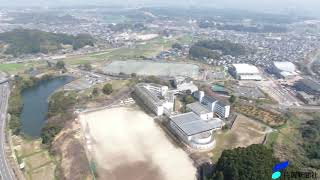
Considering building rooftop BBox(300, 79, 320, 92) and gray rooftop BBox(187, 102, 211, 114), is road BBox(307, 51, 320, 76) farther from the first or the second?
gray rooftop BBox(187, 102, 211, 114)

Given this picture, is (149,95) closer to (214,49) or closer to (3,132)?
(3,132)

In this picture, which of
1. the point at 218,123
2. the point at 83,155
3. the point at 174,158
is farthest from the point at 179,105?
the point at 83,155

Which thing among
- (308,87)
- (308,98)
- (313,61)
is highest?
(308,87)

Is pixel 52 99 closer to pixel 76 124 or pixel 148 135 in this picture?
pixel 76 124

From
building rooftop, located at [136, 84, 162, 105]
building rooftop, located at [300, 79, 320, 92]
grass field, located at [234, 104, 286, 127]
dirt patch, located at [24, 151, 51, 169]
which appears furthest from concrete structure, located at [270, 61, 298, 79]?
dirt patch, located at [24, 151, 51, 169]

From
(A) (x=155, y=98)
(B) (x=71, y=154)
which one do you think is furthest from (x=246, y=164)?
(A) (x=155, y=98)
